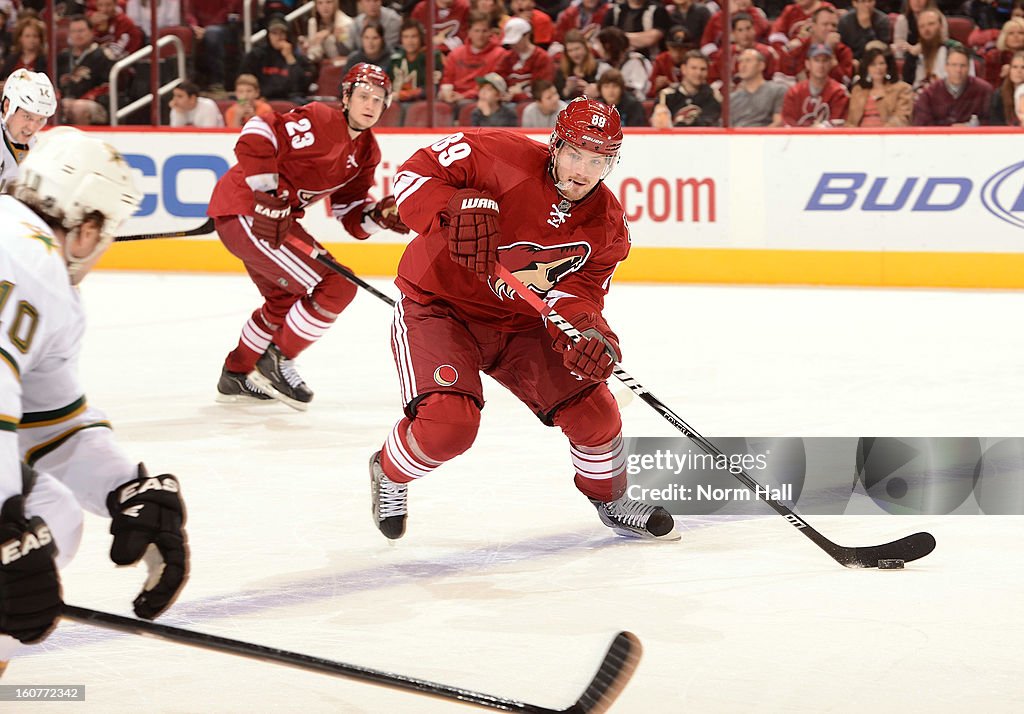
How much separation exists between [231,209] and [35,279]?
307 cm

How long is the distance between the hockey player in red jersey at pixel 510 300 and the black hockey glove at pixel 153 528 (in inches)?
41.8

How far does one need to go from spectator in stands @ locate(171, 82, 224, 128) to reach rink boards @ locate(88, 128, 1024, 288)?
1037 millimetres

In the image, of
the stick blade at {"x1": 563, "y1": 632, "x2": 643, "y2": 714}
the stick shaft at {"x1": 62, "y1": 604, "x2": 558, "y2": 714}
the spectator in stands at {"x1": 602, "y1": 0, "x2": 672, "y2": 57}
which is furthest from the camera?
the spectator in stands at {"x1": 602, "y1": 0, "x2": 672, "y2": 57}

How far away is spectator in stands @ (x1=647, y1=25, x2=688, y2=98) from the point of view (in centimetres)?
776

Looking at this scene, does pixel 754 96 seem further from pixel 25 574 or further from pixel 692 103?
pixel 25 574

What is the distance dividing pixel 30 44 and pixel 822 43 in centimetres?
445

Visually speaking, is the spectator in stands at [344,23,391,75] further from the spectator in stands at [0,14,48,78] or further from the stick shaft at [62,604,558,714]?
the stick shaft at [62,604,558,714]

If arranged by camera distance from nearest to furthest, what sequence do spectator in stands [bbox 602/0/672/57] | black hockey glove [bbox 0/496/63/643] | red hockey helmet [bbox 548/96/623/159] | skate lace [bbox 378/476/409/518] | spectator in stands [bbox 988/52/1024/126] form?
1. black hockey glove [bbox 0/496/63/643]
2. red hockey helmet [bbox 548/96/623/159]
3. skate lace [bbox 378/476/409/518]
4. spectator in stands [bbox 988/52/1024/126]
5. spectator in stands [bbox 602/0/672/57]

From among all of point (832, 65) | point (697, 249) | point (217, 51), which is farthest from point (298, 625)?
point (217, 51)

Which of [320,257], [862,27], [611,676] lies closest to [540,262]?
[611,676]

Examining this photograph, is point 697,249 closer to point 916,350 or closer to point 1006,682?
point 916,350

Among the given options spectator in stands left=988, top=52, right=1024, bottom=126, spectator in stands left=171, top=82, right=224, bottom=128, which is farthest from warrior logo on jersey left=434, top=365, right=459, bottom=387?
spectator in stands left=171, top=82, right=224, bottom=128

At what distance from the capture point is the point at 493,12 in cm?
811

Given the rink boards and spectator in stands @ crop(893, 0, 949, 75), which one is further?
spectator in stands @ crop(893, 0, 949, 75)
